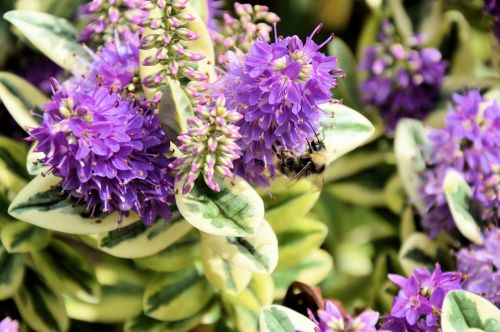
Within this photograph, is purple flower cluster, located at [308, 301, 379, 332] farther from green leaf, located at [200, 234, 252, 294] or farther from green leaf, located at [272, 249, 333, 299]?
green leaf, located at [272, 249, 333, 299]

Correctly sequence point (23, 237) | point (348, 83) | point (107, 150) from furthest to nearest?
point (348, 83) < point (23, 237) < point (107, 150)

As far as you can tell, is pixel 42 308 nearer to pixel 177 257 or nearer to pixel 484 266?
pixel 177 257

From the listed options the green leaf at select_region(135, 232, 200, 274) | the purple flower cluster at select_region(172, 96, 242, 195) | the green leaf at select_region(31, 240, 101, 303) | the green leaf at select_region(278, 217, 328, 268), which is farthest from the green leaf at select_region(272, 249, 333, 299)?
the purple flower cluster at select_region(172, 96, 242, 195)

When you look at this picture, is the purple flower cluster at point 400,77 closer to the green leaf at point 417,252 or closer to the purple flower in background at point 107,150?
the green leaf at point 417,252

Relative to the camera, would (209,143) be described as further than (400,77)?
No

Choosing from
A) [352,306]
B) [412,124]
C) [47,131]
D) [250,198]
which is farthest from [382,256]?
[47,131]

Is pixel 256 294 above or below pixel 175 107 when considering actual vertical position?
below

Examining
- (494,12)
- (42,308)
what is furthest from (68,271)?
(494,12)
